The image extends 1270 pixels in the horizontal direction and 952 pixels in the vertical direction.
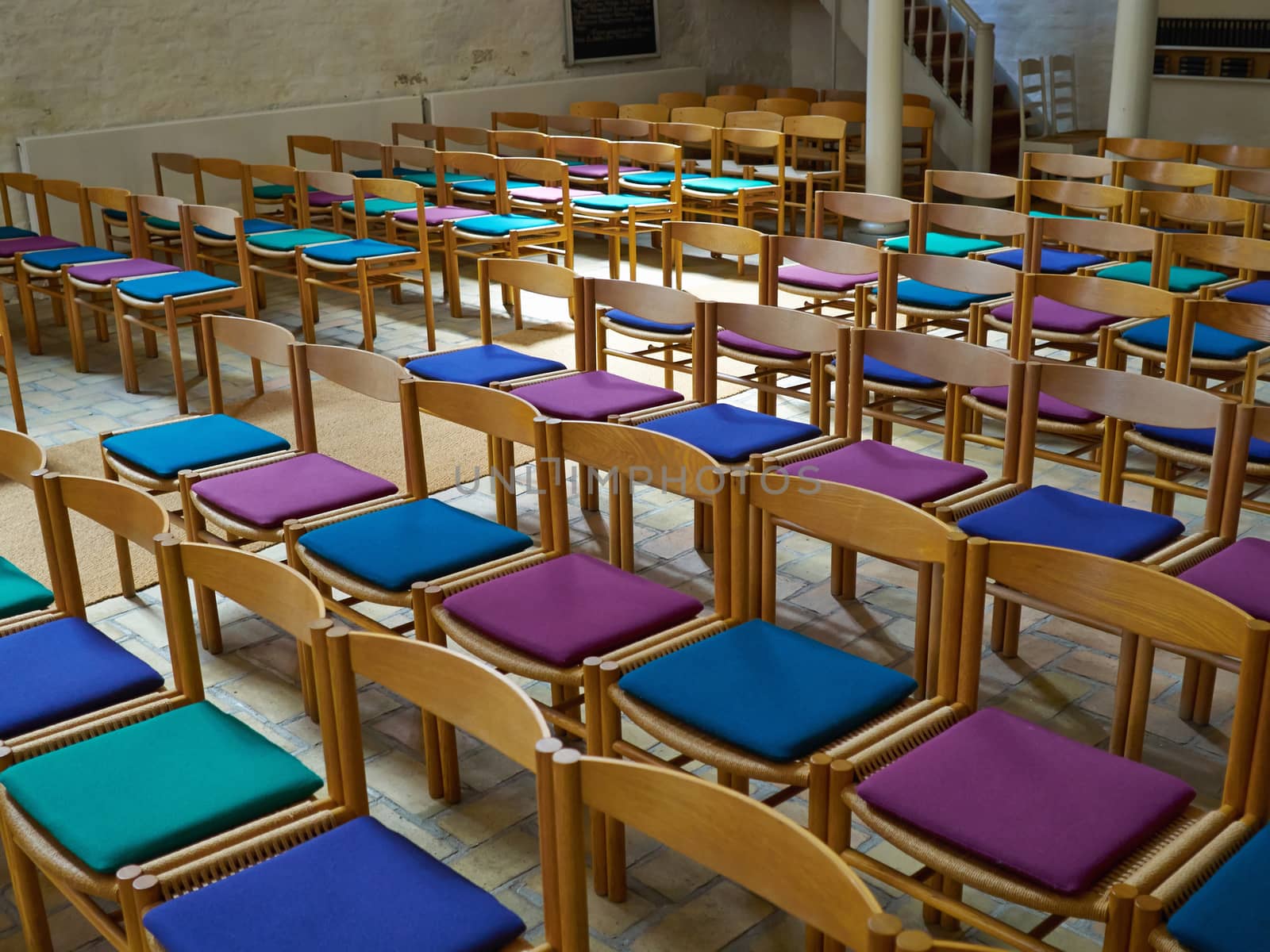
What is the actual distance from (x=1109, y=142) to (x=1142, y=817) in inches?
251

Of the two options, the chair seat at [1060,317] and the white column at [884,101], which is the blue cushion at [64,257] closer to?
the chair seat at [1060,317]

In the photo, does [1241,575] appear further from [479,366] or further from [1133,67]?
→ [1133,67]

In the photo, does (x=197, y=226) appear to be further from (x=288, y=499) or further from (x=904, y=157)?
(x=904, y=157)

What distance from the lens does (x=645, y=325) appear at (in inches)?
198

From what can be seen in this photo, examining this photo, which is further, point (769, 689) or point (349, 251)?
point (349, 251)

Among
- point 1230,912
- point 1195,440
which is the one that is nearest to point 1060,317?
point 1195,440

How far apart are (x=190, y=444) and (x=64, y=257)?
3620 mm

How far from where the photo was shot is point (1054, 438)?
5.30m

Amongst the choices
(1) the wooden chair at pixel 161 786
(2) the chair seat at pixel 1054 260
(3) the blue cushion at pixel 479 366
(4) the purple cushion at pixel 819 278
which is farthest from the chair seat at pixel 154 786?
(2) the chair seat at pixel 1054 260

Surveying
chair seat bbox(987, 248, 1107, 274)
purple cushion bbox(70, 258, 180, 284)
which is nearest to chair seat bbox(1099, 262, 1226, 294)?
chair seat bbox(987, 248, 1107, 274)

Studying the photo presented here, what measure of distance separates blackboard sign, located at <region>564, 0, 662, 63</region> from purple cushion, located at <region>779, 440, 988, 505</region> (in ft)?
29.3

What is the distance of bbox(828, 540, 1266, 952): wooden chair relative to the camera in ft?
6.45

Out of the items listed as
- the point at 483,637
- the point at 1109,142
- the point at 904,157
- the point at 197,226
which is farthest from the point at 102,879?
the point at 904,157

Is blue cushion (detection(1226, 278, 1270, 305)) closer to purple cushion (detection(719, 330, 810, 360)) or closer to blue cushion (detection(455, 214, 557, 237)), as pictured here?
purple cushion (detection(719, 330, 810, 360))
